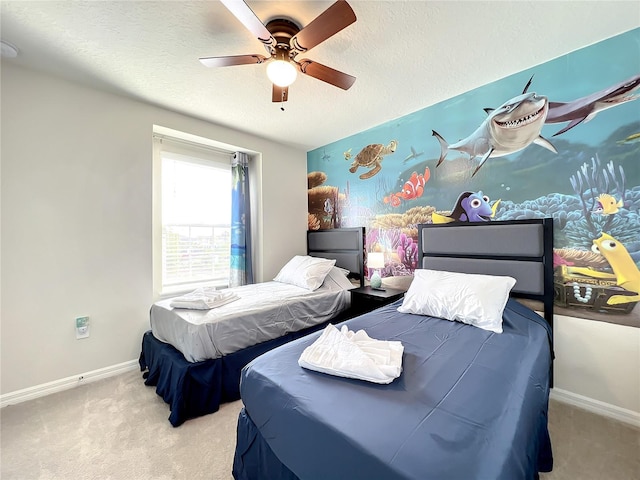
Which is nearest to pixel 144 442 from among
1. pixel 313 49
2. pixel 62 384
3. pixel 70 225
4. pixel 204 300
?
pixel 204 300

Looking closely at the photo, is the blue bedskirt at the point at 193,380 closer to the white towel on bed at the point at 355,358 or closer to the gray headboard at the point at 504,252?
the white towel on bed at the point at 355,358

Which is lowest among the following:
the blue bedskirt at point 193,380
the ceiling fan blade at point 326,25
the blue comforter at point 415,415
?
the blue bedskirt at point 193,380

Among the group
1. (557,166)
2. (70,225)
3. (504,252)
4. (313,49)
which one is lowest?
(504,252)

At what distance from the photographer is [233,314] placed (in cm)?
208

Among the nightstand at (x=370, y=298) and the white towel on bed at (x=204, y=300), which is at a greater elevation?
the white towel on bed at (x=204, y=300)

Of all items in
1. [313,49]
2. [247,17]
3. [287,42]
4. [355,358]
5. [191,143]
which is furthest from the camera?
[191,143]

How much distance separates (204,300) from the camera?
2.22m

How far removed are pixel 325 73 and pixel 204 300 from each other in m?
2.07

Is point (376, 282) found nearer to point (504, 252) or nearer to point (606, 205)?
point (504, 252)

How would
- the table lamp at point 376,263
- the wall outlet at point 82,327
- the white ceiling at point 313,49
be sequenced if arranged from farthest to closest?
the table lamp at point 376,263 < the wall outlet at point 82,327 < the white ceiling at point 313,49

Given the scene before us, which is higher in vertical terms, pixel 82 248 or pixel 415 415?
pixel 82 248

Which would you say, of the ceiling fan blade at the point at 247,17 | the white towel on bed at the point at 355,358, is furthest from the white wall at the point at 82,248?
the ceiling fan blade at the point at 247,17

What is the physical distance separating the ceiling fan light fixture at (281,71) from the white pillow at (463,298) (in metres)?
1.92

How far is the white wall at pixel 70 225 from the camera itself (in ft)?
6.69
